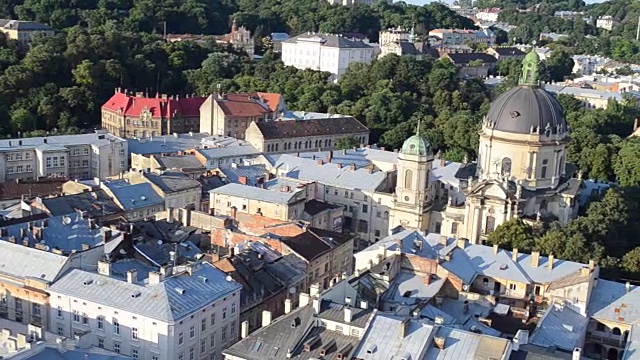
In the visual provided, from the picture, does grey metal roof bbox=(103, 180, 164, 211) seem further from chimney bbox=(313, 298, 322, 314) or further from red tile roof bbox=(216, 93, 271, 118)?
red tile roof bbox=(216, 93, 271, 118)

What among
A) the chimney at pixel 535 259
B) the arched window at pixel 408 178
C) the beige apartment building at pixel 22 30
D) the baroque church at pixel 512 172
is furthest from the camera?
the beige apartment building at pixel 22 30

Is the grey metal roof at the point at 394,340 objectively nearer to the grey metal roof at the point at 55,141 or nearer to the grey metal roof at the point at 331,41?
the grey metal roof at the point at 55,141

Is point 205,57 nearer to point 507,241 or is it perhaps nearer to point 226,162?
point 226,162

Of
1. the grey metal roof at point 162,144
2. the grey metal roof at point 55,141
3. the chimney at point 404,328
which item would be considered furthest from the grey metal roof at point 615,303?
the grey metal roof at point 55,141

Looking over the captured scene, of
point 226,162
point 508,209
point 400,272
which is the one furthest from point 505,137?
point 226,162

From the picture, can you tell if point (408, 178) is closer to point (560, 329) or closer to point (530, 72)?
point (530, 72)

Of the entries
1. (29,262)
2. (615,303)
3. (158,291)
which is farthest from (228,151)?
(615,303)

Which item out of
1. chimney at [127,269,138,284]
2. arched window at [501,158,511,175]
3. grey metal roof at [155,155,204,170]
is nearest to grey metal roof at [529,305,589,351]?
chimney at [127,269,138,284]
